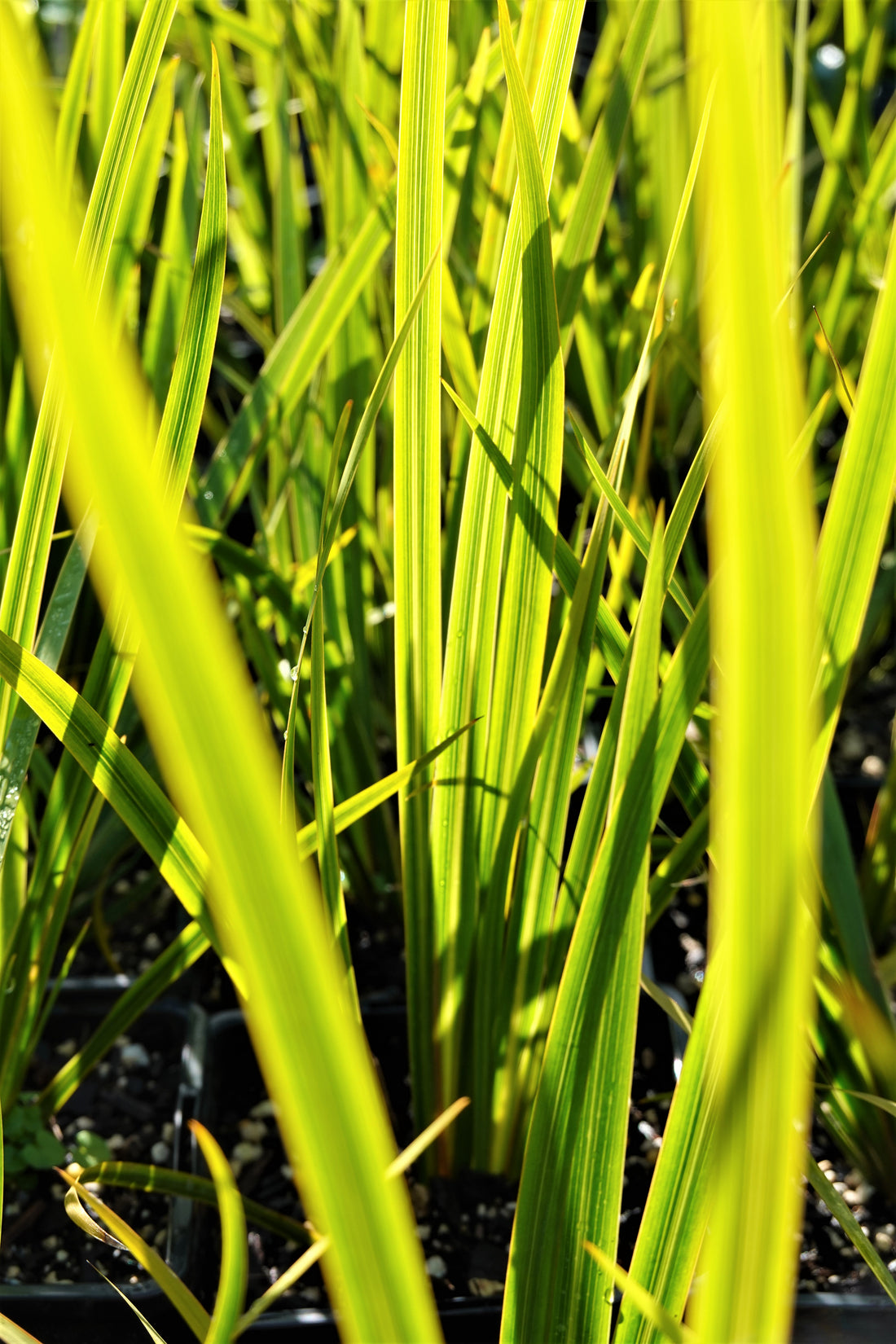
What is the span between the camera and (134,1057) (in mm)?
715

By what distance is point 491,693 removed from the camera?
1.65 ft

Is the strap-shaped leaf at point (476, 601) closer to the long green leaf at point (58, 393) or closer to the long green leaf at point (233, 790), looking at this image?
the long green leaf at point (58, 393)

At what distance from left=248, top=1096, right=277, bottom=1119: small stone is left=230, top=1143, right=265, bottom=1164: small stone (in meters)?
0.02

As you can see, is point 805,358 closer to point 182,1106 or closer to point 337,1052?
point 182,1106

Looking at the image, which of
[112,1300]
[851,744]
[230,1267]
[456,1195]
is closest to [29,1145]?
[112,1300]

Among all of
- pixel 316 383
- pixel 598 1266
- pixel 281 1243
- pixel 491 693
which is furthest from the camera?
pixel 316 383

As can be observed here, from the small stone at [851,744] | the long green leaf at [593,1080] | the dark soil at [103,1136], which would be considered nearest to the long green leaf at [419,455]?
the long green leaf at [593,1080]

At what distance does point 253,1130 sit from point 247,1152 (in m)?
0.02

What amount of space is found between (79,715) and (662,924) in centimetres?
51

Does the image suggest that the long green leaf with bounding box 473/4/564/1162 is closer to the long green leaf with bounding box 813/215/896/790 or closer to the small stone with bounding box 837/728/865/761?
the long green leaf with bounding box 813/215/896/790

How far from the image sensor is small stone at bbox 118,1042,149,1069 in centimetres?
71

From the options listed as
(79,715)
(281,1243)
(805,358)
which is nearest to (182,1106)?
(281,1243)

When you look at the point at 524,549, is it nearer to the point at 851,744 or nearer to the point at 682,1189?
the point at 682,1189

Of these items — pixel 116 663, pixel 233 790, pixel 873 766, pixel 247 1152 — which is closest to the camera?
pixel 233 790
